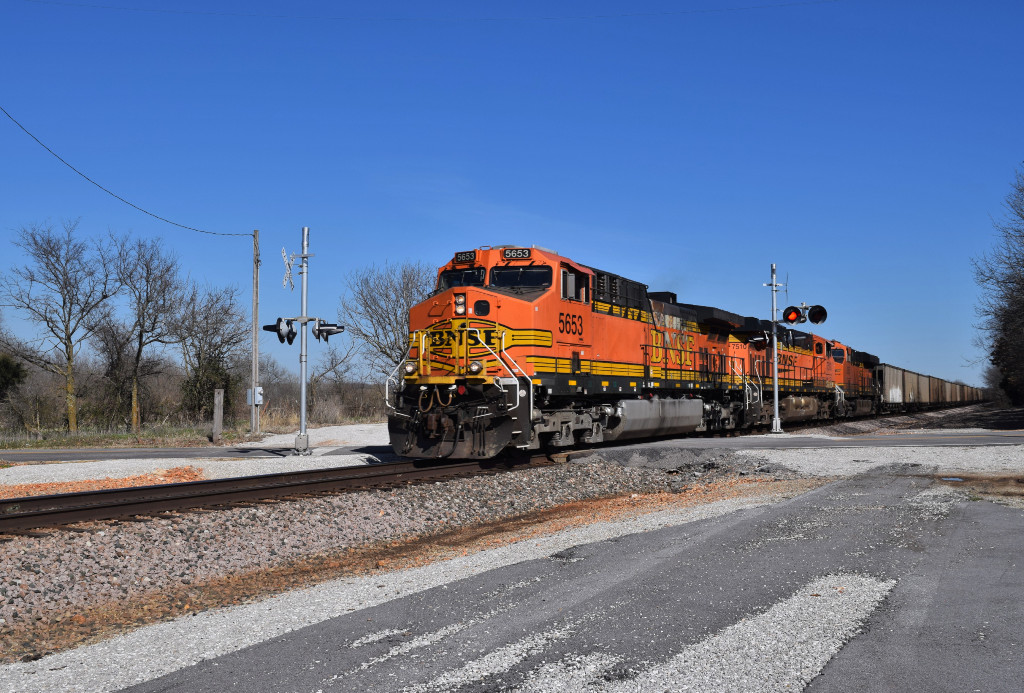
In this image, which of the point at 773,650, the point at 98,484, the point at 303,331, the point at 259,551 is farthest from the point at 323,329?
the point at 773,650

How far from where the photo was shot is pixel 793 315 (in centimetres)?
2452

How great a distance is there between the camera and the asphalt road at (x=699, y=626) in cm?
418

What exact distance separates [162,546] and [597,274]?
36.4ft

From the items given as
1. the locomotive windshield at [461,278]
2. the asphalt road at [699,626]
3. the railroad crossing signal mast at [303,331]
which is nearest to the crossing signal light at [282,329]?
the railroad crossing signal mast at [303,331]

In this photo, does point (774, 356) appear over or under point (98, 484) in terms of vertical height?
over

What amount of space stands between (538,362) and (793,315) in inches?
524

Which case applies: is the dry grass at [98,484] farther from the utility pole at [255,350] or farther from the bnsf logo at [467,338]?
the utility pole at [255,350]

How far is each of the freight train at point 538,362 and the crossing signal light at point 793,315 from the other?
3.72 meters

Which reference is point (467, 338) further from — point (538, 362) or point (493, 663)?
point (493, 663)

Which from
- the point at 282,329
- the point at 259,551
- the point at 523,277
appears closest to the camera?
the point at 259,551

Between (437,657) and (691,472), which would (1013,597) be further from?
(691,472)

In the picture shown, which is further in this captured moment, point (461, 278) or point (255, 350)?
point (255, 350)

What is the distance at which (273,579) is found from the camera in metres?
7.77

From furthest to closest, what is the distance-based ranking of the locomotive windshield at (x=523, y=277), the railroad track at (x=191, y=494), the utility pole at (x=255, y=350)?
the utility pole at (x=255, y=350), the locomotive windshield at (x=523, y=277), the railroad track at (x=191, y=494)
